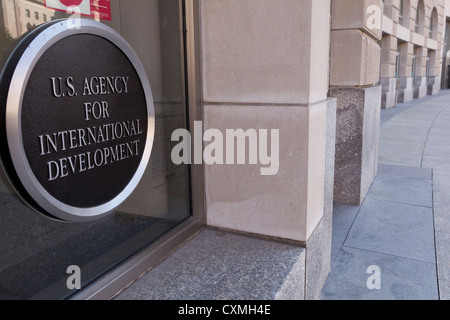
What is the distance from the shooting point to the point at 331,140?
11.5 ft

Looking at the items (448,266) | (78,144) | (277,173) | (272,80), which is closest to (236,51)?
(272,80)

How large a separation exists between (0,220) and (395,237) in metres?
3.70

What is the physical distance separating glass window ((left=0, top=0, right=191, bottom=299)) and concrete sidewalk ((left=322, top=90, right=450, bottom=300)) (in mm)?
1614

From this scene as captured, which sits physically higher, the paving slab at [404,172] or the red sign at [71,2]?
the red sign at [71,2]

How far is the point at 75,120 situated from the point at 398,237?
351 centimetres

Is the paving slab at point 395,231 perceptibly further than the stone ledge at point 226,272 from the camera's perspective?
Yes

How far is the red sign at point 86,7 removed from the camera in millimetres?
1661

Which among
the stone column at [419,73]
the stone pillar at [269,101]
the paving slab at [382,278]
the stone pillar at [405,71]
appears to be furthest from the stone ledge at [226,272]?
the stone column at [419,73]

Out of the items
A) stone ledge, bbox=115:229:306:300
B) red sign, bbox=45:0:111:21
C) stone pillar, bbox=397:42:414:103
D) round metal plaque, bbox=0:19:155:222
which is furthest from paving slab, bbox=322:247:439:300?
stone pillar, bbox=397:42:414:103

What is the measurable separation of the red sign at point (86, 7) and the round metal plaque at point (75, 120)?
0.08 meters

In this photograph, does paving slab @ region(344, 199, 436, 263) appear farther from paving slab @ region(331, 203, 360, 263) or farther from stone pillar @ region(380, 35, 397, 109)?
stone pillar @ region(380, 35, 397, 109)

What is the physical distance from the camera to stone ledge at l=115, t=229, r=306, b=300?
2.04 m

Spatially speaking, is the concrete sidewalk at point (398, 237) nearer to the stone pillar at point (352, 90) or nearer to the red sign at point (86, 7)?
the stone pillar at point (352, 90)
